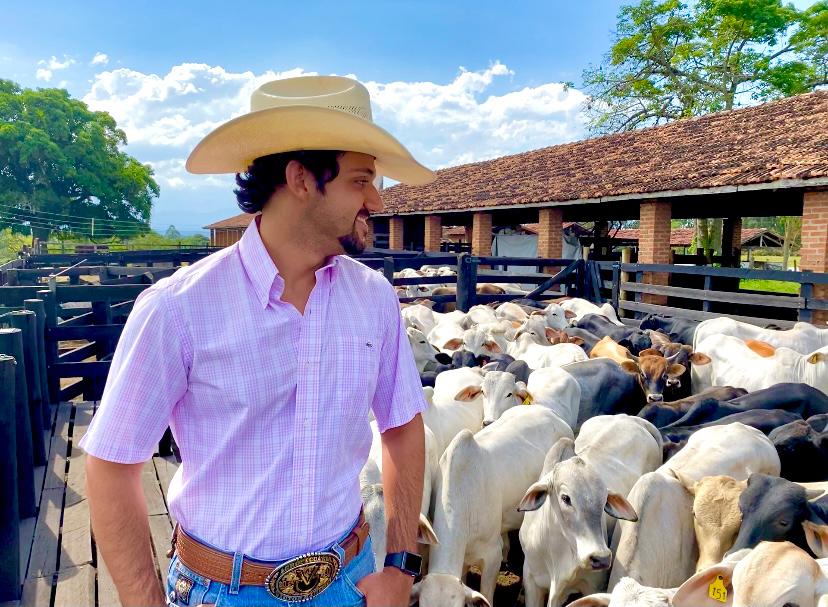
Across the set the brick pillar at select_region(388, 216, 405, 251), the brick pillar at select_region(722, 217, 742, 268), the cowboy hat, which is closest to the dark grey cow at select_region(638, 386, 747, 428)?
the cowboy hat

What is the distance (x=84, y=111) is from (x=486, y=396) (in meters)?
47.7

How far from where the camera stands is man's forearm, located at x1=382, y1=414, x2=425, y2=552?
1906mm

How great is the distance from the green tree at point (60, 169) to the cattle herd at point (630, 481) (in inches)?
1662

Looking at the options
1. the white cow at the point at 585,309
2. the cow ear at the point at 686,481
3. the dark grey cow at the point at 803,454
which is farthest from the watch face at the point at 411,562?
the white cow at the point at 585,309

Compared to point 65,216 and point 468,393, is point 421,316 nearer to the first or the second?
point 468,393

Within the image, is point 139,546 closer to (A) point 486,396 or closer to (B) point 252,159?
(B) point 252,159

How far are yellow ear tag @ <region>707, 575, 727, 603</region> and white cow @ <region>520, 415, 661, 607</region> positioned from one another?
0.60 metres

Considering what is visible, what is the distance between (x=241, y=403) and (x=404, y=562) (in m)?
0.67

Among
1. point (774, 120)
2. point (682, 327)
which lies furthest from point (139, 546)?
point (774, 120)

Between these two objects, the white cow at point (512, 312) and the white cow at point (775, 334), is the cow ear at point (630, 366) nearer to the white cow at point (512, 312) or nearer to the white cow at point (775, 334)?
the white cow at point (775, 334)

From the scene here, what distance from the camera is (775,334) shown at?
26.1 feet

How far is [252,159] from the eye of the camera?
1.85 metres

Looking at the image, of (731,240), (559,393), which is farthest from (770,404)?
(731,240)

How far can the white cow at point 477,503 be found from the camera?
3.22 meters
